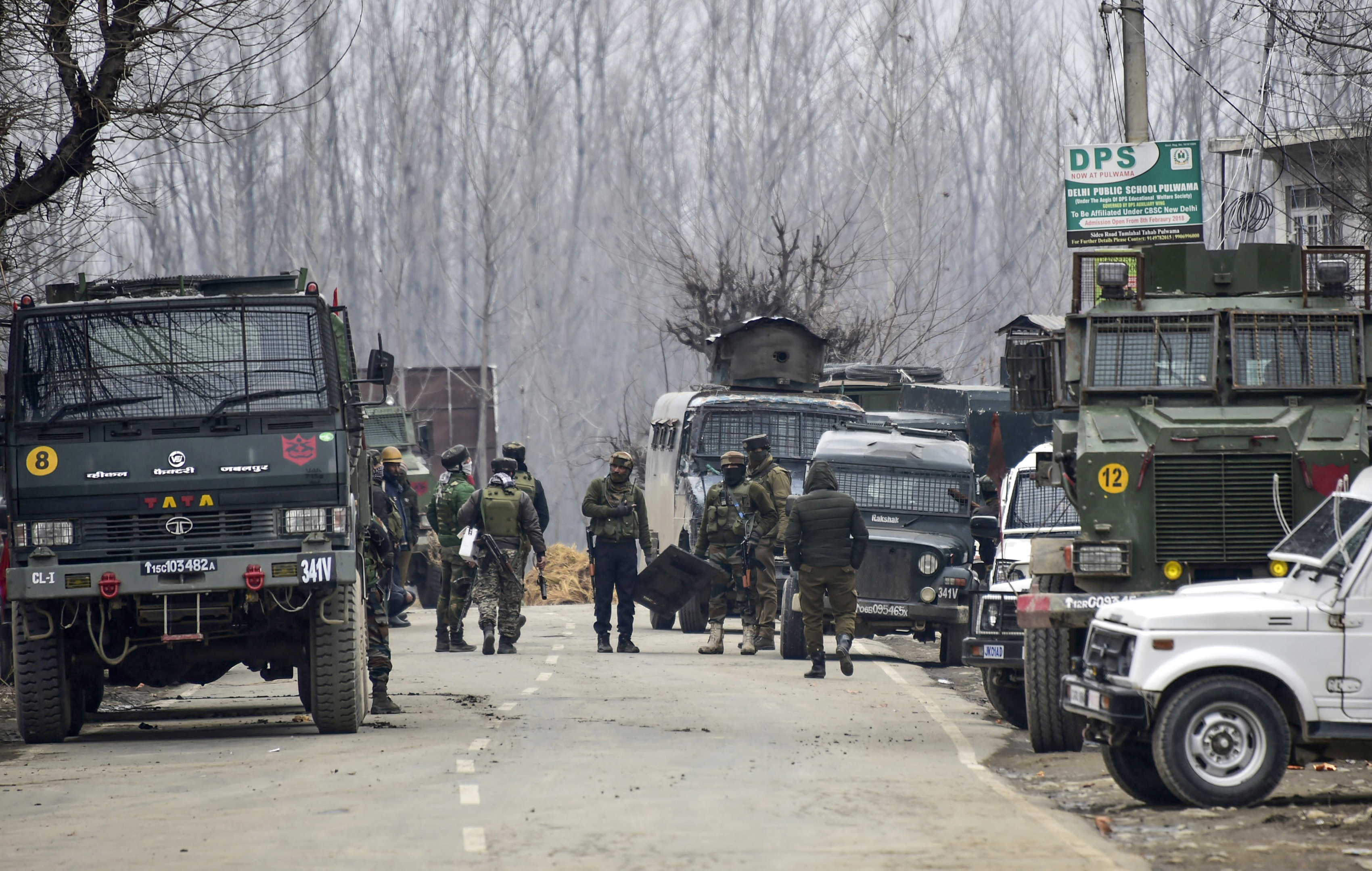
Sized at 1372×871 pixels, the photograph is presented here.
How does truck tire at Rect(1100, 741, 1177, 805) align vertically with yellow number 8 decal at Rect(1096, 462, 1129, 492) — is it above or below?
below

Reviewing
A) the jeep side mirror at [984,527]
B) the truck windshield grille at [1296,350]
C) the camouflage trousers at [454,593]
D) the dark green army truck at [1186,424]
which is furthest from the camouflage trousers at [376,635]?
the truck windshield grille at [1296,350]

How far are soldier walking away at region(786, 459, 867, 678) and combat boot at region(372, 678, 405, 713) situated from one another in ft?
13.5

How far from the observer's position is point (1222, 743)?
8.79 meters

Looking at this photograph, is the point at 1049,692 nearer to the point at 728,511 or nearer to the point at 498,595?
the point at 728,511

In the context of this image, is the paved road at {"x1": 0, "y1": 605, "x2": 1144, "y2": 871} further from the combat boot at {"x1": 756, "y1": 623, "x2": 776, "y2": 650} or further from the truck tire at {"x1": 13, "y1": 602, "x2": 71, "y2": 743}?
the combat boot at {"x1": 756, "y1": 623, "x2": 776, "y2": 650}

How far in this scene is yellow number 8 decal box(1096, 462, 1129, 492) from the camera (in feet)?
38.2

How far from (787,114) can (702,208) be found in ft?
12.7

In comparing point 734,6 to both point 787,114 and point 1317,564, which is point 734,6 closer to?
point 787,114

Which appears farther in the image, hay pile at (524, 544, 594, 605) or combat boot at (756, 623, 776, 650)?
hay pile at (524, 544, 594, 605)

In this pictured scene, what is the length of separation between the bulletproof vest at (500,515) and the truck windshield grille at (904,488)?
3.42m

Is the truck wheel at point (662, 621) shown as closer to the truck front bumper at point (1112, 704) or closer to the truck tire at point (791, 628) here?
the truck tire at point (791, 628)

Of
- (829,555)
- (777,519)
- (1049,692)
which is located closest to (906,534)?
(777,519)

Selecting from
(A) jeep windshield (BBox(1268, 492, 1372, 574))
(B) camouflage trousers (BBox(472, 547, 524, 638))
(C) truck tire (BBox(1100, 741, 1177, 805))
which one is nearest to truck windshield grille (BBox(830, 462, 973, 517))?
(B) camouflage trousers (BBox(472, 547, 524, 638))

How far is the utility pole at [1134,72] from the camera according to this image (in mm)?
16578
